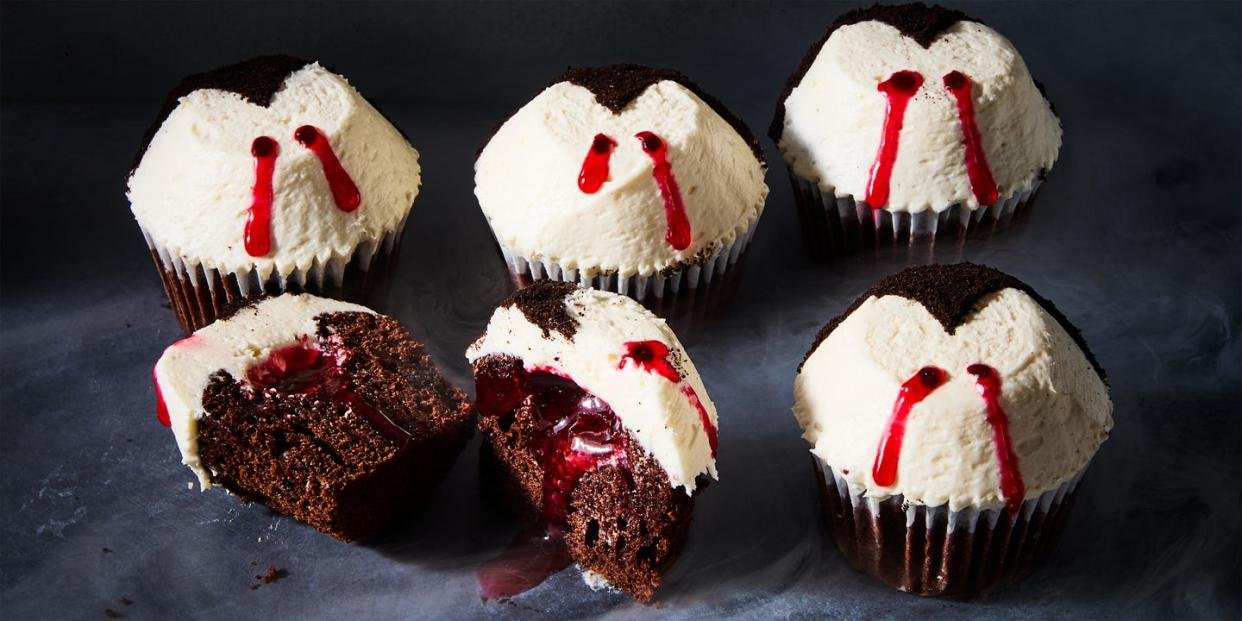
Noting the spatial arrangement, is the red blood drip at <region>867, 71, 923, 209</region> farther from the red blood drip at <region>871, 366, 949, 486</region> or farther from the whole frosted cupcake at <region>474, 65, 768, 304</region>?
the red blood drip at <region>871, 366, 949, 486</region>

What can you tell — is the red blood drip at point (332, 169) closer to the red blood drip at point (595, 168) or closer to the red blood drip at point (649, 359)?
the red blood drip at point (595, 168)

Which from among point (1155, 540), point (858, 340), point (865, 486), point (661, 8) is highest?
point (661, 8)

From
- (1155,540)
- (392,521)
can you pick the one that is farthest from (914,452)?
(392,521)

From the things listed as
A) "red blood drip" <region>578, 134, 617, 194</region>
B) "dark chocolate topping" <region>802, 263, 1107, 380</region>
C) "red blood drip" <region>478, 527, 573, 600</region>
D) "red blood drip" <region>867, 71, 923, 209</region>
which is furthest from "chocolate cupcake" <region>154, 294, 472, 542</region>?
"red blood drip" <region>867, 71, 923, 209</region>

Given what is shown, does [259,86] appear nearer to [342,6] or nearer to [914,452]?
[342,6]

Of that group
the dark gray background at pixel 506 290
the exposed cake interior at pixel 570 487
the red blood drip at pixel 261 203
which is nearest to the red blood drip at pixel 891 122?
the dark gray background at pixel 506 290

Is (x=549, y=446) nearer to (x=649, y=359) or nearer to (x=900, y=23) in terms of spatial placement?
(x=649, y=359)
